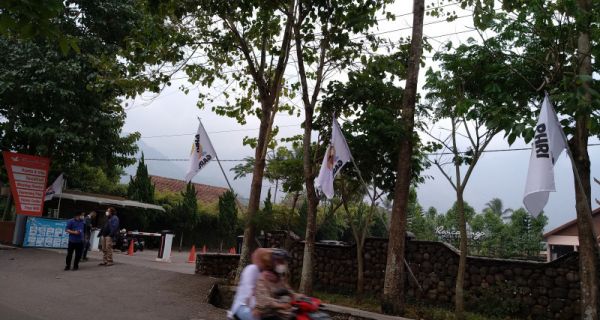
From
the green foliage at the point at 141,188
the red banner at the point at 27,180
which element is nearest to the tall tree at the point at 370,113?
the red banner at the point at 27,180

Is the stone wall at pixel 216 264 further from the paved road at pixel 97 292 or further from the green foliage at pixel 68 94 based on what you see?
the green foliage at pixel 68 94

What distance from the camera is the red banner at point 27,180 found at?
1908cm

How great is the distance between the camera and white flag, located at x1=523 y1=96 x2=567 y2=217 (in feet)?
25.9

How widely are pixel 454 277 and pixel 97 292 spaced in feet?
27.7

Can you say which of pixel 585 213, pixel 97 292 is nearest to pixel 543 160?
pixel 585 213

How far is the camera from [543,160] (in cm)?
794

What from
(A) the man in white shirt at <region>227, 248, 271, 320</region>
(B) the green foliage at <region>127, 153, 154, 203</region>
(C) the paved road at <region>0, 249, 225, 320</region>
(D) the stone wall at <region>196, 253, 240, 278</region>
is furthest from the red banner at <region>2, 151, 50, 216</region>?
(A) the man in white shirt at <region>227, 248, 271, 320</region>

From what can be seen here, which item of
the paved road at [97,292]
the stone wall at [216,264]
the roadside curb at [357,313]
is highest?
the stone wall at [216,264]

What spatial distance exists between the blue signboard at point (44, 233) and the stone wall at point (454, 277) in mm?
8633

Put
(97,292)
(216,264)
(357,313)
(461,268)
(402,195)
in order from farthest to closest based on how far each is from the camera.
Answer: (216,264) → (97,292) → (402,195) → (461,268) → (357,313)

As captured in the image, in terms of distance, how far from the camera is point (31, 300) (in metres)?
10.5

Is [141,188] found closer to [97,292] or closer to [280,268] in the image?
[97,292]

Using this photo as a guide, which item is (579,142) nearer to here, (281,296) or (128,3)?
(281,296)

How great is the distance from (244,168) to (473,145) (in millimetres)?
11048
